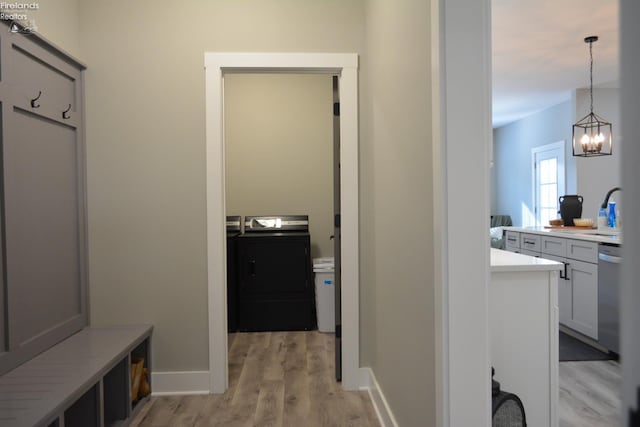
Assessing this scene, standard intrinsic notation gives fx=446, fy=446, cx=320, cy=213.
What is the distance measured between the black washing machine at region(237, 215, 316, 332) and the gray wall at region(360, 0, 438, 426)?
137cm

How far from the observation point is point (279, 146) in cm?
464

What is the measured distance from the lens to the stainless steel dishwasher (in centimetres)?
326

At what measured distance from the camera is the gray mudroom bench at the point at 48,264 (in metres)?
1.89

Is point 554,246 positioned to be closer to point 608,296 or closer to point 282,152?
point 608,296

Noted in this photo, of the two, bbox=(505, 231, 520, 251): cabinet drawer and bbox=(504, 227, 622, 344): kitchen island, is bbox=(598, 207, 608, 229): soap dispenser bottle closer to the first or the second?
bbox=(504, 227, 622, 344): kitchen island

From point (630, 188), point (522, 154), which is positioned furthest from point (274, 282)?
point (522, 154)

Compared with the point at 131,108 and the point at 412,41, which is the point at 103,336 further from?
the point at 412,41

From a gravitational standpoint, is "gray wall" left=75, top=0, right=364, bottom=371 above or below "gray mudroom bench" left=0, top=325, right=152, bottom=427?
above

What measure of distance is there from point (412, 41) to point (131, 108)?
71.7 inches

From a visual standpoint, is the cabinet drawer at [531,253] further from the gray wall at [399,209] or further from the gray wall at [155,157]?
the gray wall at [155,157]

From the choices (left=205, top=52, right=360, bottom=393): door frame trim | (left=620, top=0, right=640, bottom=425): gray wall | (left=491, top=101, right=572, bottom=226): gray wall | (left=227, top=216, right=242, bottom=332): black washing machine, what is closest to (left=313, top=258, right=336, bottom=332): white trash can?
(left=227, top=216, right=242, bottom=332): black washing machine

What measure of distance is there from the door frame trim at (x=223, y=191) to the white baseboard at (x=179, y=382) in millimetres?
66

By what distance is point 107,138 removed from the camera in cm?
273

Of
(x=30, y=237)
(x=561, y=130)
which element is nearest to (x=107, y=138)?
(x=30, y=237)
